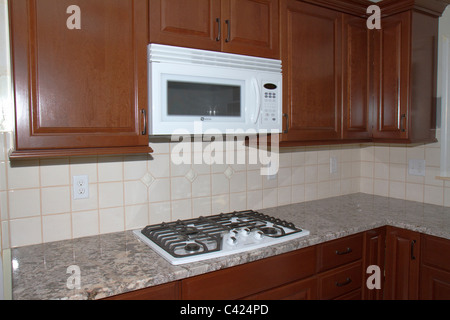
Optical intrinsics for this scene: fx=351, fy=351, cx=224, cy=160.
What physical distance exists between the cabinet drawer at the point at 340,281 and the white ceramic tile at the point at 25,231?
137cm

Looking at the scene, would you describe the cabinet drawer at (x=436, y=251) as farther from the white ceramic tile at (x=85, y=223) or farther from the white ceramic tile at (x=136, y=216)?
the white ceramic tile at (x=85, y=223)

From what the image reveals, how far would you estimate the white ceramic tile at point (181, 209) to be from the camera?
195cm

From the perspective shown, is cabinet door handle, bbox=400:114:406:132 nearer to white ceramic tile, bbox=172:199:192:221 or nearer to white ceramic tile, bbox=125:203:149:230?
white ceramic tile, bbox=172:199:192:221

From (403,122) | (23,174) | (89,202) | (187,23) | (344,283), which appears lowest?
(344,283)

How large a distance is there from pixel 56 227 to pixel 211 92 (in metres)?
0.95

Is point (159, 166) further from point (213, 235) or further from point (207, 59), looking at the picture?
point (207, 59)

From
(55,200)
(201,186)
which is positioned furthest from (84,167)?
(201,186)

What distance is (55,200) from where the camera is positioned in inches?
64.1

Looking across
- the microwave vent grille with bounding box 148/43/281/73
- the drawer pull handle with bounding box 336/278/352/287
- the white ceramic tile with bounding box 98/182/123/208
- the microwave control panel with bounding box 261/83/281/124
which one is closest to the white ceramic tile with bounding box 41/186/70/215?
the white ceramic tile with bounding box 98/182/123/208

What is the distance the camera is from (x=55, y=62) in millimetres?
1318

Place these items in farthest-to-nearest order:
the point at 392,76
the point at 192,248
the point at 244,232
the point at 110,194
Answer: the point at 392,76
the point at 110,194
the point at 244,232
the point at 192,248

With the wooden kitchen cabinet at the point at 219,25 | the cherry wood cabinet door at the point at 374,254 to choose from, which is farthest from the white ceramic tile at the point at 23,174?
the cherry wood cabinet door at the point at 374,254

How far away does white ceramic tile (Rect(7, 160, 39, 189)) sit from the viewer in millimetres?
1529
